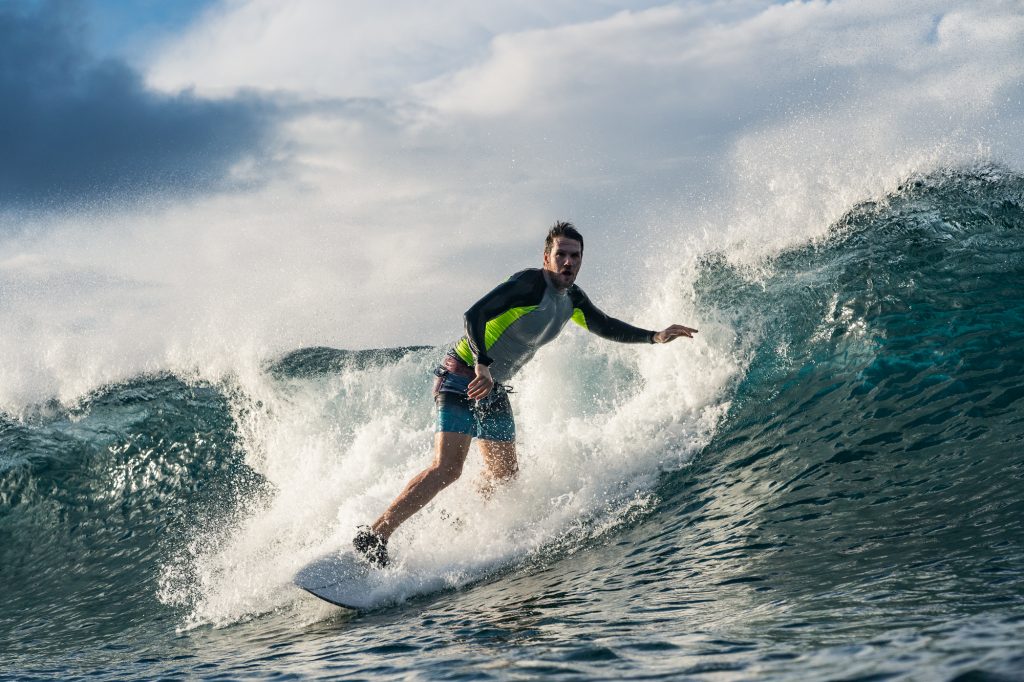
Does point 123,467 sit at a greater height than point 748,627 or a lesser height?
greater

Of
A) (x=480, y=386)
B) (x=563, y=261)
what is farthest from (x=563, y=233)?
(x=480, y=386)

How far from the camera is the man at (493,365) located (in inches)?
199

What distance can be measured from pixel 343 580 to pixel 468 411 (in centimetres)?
134

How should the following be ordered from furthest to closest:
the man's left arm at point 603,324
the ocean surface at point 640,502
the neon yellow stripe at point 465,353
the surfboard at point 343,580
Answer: the man's left arm at point 603,324, the neon yellow stripe at point 465,353, the surfboard at point 343,580, the ocean surface at point 640,502

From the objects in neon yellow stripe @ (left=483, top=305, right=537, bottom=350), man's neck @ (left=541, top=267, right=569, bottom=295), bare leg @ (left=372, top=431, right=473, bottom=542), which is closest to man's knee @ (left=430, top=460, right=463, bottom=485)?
bare leg @ (left=372, top=431, right=473, bottom=542)

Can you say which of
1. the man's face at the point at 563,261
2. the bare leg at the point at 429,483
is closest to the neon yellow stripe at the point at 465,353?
the bare leg at the point at 429,483

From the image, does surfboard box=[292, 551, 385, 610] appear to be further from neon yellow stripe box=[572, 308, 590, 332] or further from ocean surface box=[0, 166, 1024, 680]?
neon yellow stripe box=[572, 308, 590, 332]

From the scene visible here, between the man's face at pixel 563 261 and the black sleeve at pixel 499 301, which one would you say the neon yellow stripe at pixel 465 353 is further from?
the man's face at pixel 563 261

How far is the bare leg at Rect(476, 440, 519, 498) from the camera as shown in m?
5.59

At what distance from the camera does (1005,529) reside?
144 inches

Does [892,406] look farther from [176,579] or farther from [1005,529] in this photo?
[176,579]

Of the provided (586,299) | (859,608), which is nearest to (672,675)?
(859,608)

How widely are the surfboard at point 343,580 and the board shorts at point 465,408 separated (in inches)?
38.8

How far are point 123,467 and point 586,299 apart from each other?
7.05 m
